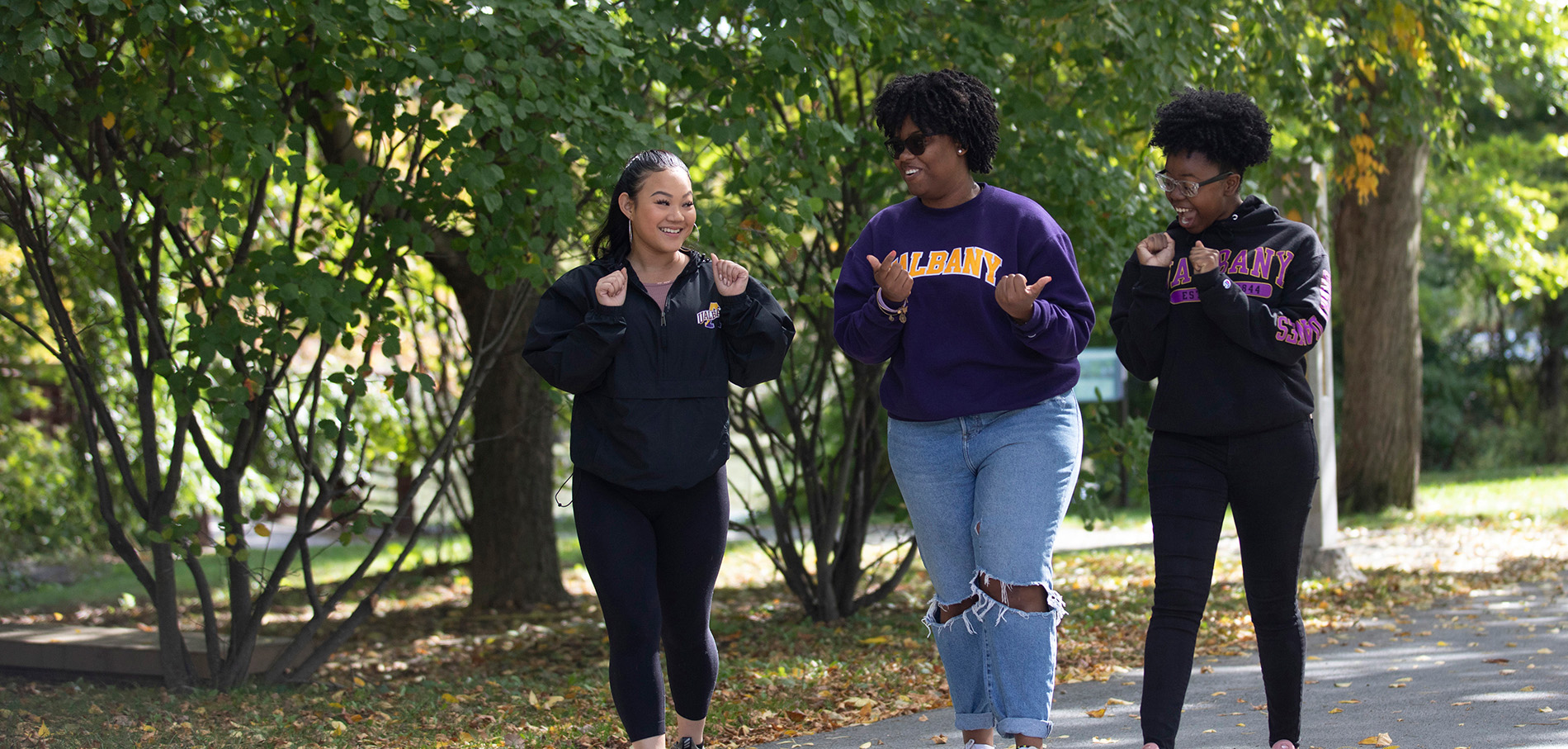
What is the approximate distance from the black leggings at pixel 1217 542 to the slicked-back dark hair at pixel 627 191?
1523mm

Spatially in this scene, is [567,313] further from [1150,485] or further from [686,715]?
[1150,485]

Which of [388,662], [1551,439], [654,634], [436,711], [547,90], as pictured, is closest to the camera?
[654,634]

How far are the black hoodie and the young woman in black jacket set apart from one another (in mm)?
989

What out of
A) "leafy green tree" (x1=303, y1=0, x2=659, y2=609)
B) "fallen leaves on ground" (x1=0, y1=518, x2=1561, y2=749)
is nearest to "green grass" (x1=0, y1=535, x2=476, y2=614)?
"fallen leaves on ground" (x1=0, y1=518, x2=1561, y2=749)

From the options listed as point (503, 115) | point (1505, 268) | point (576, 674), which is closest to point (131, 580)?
point (576, 674)

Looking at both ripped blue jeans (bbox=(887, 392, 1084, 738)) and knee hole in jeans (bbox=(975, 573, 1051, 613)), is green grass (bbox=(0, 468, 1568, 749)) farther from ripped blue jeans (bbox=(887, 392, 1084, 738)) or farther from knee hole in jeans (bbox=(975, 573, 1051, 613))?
knee hole in jeans (bbox=(975, 573, 1051, 613))

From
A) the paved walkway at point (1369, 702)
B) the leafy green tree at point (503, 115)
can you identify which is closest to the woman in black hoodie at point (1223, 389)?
the paved walkway at point (1369, 702)

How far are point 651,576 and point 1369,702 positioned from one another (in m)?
2.75

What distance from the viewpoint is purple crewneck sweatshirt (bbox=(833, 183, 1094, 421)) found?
3.27m

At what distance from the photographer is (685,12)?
5457 mm

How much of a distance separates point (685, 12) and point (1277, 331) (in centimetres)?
309

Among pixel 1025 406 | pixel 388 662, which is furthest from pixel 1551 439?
pixel 1025 406

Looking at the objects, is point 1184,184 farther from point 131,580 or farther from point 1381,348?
point 131,580

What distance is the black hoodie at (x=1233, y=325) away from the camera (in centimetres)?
323
